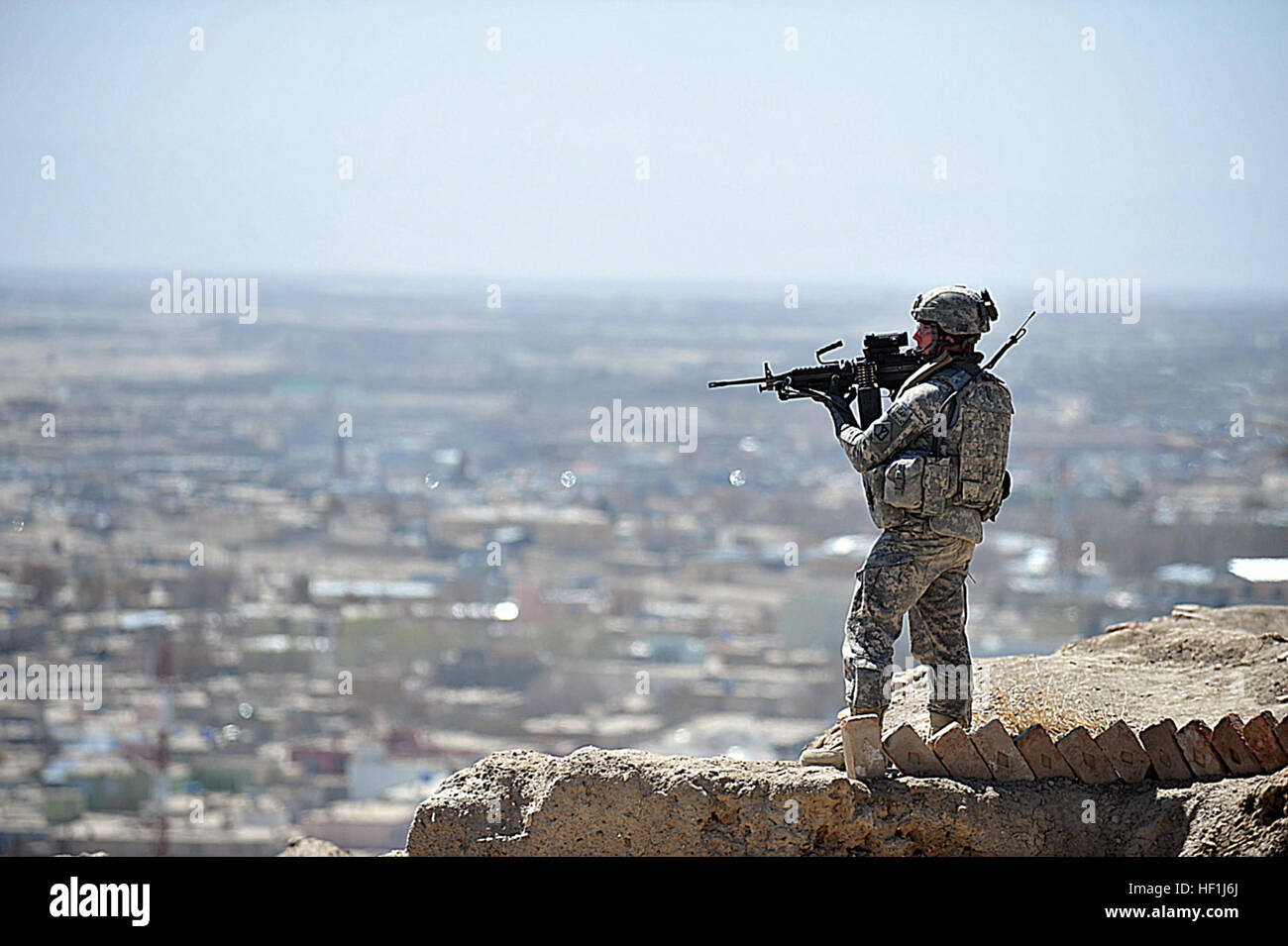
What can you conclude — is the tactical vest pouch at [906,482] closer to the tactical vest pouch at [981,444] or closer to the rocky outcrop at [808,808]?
the tactical vest pouch at [981,444]

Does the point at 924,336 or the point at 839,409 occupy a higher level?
the point at 924,336

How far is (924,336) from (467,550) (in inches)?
2021

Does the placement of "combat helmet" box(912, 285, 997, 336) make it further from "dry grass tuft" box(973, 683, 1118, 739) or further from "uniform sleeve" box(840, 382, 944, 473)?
"dry grass tuft" box(973, 683, 1118, 739)

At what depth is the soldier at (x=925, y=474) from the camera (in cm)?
761

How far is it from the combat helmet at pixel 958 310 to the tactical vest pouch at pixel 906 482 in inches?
28.1

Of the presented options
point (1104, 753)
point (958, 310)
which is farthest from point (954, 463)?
point (1104, 753)

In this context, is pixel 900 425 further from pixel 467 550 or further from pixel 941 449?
pixel 467 550

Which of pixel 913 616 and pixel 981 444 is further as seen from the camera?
pixel 913 616

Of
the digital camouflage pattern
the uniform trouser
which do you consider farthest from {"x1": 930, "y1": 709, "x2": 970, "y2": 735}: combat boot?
the digital camouflage pattern

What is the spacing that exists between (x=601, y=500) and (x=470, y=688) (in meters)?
21.5

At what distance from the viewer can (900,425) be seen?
301 inches

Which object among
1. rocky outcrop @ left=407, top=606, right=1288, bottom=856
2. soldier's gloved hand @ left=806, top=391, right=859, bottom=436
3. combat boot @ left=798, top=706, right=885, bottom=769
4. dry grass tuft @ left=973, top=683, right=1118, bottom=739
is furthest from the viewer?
dry grass tuft @ left=973, top=683, right=1118, bottom=739

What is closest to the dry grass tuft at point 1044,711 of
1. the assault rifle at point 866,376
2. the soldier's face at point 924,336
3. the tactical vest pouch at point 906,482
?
the tactical vest pouch at point 906,482

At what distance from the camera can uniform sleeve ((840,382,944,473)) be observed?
7.62 m
